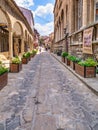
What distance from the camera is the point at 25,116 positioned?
15.2 ft

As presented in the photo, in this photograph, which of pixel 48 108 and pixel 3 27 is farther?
pixel 3 27

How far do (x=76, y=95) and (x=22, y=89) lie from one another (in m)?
1.92

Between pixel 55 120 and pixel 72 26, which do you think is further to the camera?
pixel 72 26

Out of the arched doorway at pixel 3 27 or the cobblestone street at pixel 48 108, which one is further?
the arched doorway at pixel 3 27

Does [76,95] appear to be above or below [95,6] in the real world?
below

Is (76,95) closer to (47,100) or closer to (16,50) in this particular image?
(47,100)

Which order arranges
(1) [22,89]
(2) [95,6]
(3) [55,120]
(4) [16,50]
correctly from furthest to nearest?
1. (4) [16,50]
2. (2) [95,6]
3. (1) [22,89]
4. (3) [55,120]

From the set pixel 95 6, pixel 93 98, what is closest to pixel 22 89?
pixel 93 98

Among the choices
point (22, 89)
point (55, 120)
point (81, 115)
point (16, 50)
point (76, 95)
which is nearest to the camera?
point (55, 120)

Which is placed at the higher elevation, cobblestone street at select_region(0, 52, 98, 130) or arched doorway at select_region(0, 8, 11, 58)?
arched doorway at select_region(0, 8, 11, 58)

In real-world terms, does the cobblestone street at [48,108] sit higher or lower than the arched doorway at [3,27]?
lower

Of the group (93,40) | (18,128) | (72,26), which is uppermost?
(72,26)

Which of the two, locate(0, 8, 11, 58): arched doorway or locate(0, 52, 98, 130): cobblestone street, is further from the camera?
locate(0, 8, 11, 58): arched doorway

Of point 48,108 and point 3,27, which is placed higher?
point 3,27
